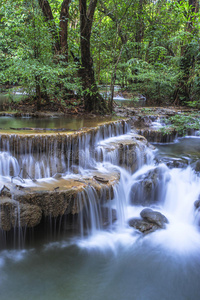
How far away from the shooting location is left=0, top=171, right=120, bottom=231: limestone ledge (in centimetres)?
422

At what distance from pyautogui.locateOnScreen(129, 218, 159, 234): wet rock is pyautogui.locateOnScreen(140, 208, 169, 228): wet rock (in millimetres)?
88

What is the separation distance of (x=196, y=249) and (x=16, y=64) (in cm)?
674

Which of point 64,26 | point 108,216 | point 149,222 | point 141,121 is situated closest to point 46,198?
point 108,216

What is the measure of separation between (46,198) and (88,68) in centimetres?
619

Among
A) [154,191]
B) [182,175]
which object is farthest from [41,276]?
[182,175]

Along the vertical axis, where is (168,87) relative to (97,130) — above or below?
above

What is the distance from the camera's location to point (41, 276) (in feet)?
13.0

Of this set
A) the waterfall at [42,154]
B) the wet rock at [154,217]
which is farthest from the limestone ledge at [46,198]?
the wet rock at [154,217]

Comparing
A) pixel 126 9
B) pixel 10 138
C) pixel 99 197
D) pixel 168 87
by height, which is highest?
pixel 126 9

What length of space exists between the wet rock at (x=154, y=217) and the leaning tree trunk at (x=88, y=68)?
494 centimetres

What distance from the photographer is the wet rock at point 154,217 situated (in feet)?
17.6

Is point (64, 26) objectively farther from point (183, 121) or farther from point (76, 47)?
point (183, 121)

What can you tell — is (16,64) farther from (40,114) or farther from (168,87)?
(168,87)

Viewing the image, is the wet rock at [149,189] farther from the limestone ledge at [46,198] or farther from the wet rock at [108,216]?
the limestone ledge at [46,198]
